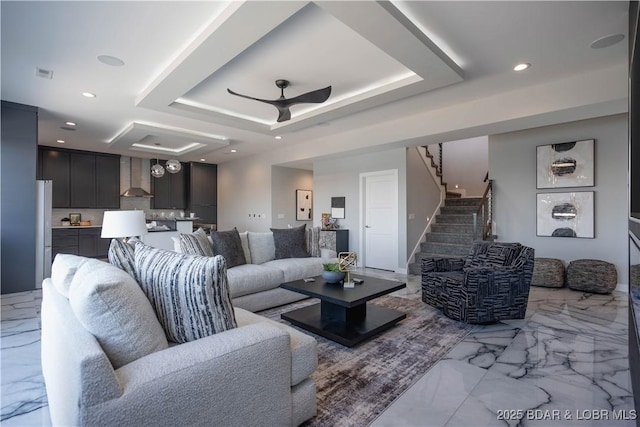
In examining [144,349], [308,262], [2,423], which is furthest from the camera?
[308,262]

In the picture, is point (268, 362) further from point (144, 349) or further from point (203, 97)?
point (203, 97)

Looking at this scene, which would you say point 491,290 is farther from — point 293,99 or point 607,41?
point 293,99

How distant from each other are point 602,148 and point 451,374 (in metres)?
4.62

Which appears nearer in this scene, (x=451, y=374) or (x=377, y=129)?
(x=451, y=374)

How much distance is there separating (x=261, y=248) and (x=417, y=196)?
359 centimetres

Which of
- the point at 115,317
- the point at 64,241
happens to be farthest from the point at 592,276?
the point at 64,241

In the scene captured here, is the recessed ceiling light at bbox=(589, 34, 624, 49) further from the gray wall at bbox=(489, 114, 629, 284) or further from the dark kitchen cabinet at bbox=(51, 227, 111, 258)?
the dark kitchen cabinet at bbox=(51, 227, 111, 258)

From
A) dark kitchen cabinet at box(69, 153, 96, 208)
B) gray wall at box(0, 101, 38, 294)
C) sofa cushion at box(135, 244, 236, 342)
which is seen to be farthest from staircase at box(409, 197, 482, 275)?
dark kitchen cabinet at box(69, 153, 96, 208)

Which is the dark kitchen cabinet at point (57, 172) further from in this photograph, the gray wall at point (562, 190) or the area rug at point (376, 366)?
the gray wall at point (562, 190)

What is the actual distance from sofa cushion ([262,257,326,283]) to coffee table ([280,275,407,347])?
68cm

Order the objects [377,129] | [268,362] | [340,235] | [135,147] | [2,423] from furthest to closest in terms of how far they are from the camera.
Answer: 1. [135,147]
2. [340,235]
3. [377,129]
4. [2,423]
5. [268,362]

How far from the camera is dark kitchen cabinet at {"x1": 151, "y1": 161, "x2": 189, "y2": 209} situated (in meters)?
8.84

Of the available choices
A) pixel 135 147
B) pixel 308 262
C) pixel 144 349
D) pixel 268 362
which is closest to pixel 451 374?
pixel 268 362

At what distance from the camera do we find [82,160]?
770 cm
